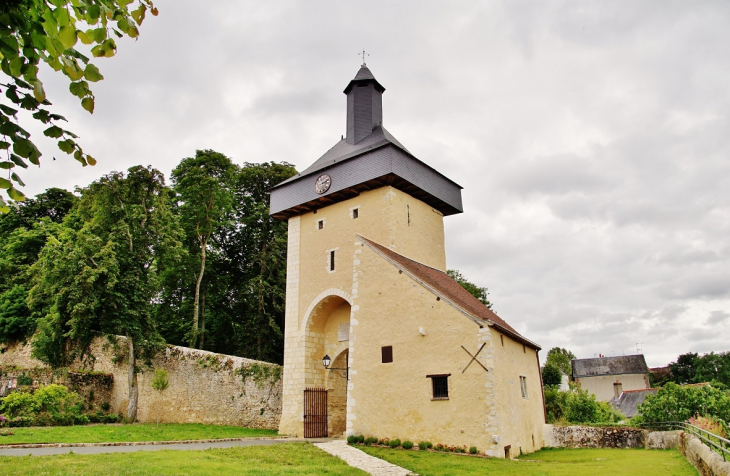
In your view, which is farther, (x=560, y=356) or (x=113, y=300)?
(x=560, y=356)

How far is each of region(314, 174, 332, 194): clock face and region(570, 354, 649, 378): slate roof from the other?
46.7 metres

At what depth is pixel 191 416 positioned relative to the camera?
2122 cm

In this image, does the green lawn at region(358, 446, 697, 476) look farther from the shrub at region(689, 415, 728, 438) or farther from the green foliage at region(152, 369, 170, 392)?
the green foliage at region(152, 369, 170, 392)

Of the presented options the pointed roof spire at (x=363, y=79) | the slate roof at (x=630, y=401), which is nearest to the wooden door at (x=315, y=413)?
the pointed roof spire at (x=363, y=79)

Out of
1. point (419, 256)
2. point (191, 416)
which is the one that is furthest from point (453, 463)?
point (191, 416)

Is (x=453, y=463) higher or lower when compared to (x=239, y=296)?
lower

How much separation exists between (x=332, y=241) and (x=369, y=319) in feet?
17.2

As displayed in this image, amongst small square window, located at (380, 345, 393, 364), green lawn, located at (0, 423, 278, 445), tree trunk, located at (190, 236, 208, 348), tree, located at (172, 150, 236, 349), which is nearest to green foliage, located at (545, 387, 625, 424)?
small square window, located at (380, 345, 393, 364)

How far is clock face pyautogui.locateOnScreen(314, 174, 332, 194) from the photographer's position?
20.3m

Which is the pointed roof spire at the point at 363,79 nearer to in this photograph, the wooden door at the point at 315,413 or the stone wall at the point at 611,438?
the wooden door at the point at 315,413

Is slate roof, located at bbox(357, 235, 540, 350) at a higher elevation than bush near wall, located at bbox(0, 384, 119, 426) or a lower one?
higher

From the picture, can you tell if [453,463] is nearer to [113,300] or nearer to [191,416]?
[191,416]

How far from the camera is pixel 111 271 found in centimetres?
2084

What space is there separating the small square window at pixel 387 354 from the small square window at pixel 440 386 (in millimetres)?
1362
